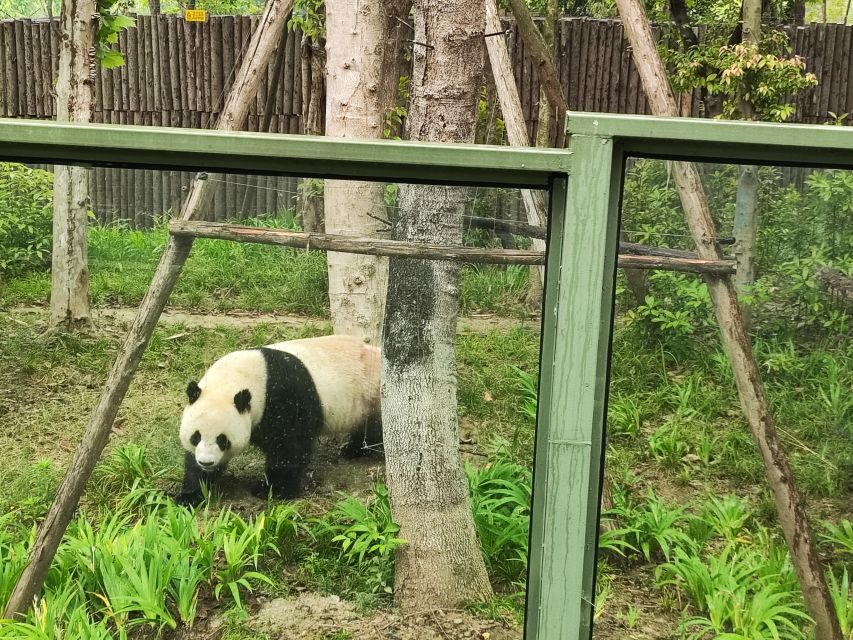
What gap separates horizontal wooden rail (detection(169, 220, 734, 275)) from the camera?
1.41 m

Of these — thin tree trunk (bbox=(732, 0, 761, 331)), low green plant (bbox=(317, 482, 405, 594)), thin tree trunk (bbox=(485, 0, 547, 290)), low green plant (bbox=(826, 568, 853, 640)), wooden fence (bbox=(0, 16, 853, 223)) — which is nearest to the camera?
thin tree trunk (bbox=(732, 0, 761, 331))

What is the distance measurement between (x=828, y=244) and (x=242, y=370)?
3.45 ft

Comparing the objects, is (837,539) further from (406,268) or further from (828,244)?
(406,268)

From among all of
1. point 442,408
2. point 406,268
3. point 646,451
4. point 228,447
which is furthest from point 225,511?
point 646,451

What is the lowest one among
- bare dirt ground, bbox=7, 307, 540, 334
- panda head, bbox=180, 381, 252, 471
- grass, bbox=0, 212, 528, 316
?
panda head, bbox=180, 381, 252, 471

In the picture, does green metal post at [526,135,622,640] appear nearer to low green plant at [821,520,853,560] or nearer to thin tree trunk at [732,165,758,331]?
thin tree trunk at [732,165,758,331]

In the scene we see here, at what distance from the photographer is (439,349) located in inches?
62.6

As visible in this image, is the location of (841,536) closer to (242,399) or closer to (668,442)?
(668,442)

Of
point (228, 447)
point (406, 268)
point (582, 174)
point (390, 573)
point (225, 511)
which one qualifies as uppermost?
point (582, 174)

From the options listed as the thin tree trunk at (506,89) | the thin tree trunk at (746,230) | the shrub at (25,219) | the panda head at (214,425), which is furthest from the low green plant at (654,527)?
the thin tree trunk at (506,89)

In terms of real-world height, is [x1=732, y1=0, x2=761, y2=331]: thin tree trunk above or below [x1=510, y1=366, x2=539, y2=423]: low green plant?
above

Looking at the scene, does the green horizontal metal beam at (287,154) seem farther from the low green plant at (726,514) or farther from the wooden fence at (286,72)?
the wooden fence at (286,72)

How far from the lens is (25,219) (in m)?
1.71

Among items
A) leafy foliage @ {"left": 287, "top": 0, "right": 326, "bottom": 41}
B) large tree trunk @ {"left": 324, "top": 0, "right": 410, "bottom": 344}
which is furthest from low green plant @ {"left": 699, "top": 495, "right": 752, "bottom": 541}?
leafy foliage @ {"left": 287, "top": 0, "right": 326, "bottom": 41}
